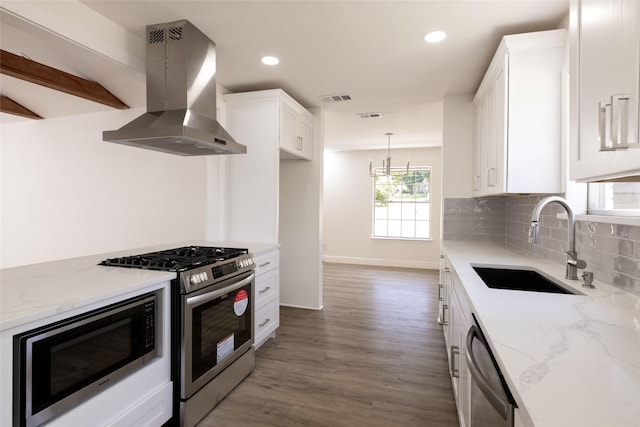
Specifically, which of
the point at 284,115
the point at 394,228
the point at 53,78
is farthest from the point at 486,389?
the point at 394,228

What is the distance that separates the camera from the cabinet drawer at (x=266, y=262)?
275 centimetres

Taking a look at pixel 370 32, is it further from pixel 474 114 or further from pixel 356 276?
pixel 356 276

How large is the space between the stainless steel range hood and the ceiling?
0.10 meters

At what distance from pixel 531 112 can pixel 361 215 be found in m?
5.21

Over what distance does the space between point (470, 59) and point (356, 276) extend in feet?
13.6

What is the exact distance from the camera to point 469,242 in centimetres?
335

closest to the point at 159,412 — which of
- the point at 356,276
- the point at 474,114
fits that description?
the point at 474,114

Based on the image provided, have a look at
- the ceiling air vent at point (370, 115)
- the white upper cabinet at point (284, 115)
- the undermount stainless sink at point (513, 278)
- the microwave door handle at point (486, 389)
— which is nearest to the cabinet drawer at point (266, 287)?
the white upper cabinet at point (284, 115)

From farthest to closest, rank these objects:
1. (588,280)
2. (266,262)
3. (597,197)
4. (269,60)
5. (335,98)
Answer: (335,98) < (266,262) < (269,60) < (597,197) < (588,280)

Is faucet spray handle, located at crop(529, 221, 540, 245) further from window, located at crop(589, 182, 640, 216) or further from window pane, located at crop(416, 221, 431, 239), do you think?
window pane, located at crop(416, 221, 431, 239)

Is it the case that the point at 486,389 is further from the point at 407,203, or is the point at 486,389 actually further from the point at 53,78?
the point at 407,203

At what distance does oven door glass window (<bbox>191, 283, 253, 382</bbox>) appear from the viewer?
6.15 ft

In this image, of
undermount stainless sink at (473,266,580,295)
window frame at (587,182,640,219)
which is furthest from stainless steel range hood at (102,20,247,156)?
window frame at (587,182,640,219)

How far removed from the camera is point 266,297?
2.91 metres
